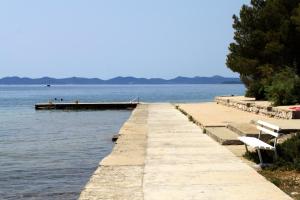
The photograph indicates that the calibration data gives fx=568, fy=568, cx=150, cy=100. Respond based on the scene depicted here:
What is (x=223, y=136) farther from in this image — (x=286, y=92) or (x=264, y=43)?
(x=264, y=43)

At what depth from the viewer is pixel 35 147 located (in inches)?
878

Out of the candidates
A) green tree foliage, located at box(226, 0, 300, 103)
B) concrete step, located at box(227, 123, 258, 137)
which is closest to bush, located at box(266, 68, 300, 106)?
green tree foliage, located at box(226, 0, 300, 103)

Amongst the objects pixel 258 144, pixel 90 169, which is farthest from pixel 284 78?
pixel 258 144

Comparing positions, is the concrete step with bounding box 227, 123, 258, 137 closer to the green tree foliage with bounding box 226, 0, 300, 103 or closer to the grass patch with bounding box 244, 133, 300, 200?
the grass patch with bounding box 244, 133, 300, 200

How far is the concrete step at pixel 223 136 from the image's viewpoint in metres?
15.6

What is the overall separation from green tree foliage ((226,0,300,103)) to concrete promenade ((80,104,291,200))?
20262 millimetres

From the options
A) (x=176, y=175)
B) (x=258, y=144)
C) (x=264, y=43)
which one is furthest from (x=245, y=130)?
(x=264, y=43)

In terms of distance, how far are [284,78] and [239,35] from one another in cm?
1085

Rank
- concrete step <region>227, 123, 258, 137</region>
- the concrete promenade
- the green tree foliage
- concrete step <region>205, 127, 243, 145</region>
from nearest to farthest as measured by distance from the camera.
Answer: the concrete promenade < concrete step <region>205, 127, 243, 145</region> < concrete step <region>227, 123, 258, 137</region> < the green tree foliage

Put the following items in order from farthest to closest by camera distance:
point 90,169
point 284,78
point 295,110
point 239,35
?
point 239,35, point 284,78, point 295,110, point 90,169

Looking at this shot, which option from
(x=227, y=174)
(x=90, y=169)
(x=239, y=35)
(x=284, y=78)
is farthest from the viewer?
(x=239, y=35)

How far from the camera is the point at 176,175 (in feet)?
34.6

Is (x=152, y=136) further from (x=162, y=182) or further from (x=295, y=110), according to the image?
(x=162, y=182)

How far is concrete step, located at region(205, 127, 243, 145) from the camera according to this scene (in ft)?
51.2
